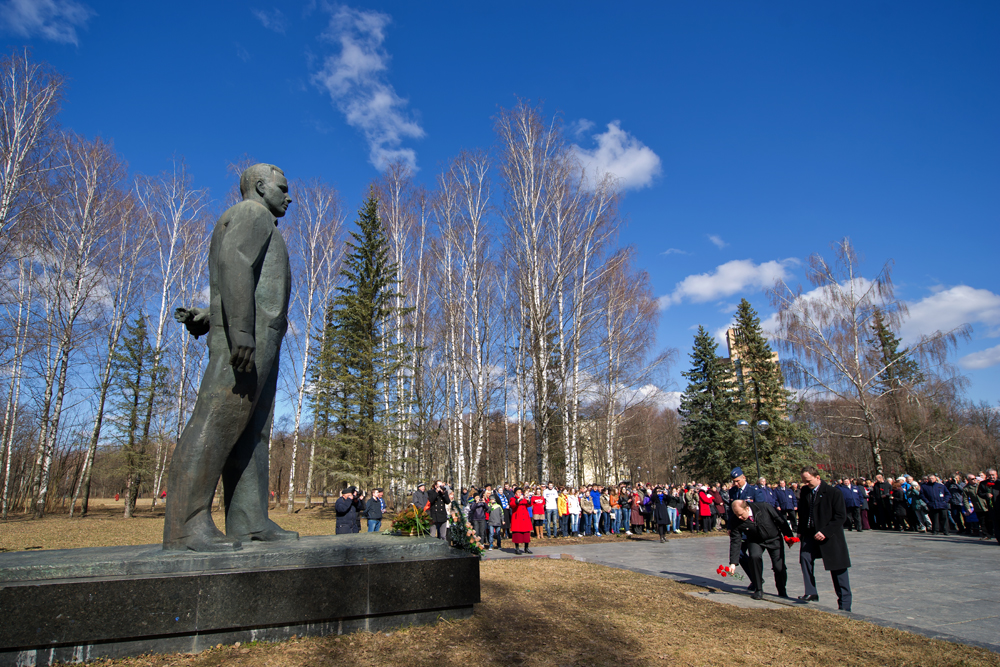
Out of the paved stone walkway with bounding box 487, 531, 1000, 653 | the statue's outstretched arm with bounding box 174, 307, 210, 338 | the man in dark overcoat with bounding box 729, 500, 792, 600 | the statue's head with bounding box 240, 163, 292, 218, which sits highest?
the statue's head with bounding box 240, 163, 292, 218

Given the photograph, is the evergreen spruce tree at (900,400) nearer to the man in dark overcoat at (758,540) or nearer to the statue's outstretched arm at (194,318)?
the man in dark overcoat at (758,540)

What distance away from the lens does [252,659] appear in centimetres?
389

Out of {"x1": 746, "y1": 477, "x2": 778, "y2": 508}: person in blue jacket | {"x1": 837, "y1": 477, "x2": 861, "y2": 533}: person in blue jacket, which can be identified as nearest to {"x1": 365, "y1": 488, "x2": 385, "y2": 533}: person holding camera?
{"x1": 746, "y1": 477, "x2": 778, "y2": 508}: person in blue jacket

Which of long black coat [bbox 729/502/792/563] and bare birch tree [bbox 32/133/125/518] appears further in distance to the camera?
bare birch tree [bbox 32/133/125/518]

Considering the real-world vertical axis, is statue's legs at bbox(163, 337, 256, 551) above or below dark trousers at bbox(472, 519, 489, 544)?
above

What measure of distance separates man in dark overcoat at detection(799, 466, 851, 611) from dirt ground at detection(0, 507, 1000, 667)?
22.8 inches

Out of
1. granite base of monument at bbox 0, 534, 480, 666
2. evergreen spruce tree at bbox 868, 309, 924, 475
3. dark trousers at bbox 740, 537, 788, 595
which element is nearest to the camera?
granite base of monument at bbox 0, 534, 480, 666

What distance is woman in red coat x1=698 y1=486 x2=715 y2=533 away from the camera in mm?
19531

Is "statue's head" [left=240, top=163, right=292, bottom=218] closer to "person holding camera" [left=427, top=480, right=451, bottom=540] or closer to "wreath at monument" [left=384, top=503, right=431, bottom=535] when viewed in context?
"wreath at monument" [left=384, top=503, right=431, bottom=535]

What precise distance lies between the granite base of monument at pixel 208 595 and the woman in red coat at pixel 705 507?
54.8ft

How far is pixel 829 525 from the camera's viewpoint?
6816mm

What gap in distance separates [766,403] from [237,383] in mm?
35848

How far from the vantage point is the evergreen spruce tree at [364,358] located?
75.9 feet

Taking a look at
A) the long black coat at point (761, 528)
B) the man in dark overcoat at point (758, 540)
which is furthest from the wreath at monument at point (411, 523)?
the long black coat at point (761, 528)
